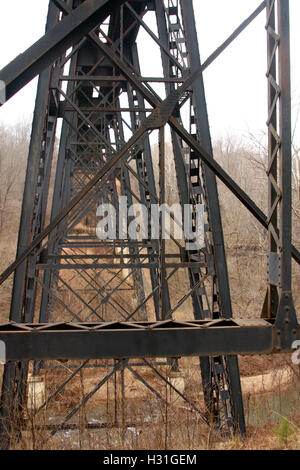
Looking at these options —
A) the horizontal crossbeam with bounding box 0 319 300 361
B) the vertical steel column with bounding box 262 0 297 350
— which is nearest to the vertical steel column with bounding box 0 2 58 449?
the horizontal crossbeam with bounding box 0 319 300 361

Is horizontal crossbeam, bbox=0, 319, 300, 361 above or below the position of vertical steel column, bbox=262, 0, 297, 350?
below

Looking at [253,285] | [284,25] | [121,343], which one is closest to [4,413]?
[121,343]

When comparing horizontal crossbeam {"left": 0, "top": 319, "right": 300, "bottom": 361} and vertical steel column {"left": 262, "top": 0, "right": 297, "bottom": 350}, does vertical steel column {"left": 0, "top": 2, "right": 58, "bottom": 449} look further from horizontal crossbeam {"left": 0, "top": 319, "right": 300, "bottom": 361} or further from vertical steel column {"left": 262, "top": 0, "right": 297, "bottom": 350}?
vertical steel column {"left": 262, "top": 0, "right": 297, "bottom": 350}

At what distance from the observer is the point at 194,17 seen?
4789mm

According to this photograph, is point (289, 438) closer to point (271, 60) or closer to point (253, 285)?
point (271, 60)

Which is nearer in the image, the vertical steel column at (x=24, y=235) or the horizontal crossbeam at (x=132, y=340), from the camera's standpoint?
the horizontal crossbeam at (x=132, y=340)

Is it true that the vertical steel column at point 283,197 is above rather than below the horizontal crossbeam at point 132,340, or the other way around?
above

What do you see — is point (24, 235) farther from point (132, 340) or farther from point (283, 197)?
point (283, 197)

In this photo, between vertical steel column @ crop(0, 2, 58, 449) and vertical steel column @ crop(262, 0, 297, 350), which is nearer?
vertical steel column @ crop(262, 0, 297, 350)

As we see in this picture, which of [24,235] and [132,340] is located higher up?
[24,235]

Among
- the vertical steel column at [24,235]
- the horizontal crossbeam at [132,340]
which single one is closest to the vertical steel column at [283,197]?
the horizontal crossbeam at [132,340]

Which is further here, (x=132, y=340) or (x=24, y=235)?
(x=24, y=235)

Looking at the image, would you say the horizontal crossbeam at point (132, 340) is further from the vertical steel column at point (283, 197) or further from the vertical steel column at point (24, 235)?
the vertical steel column at point (24, 235)

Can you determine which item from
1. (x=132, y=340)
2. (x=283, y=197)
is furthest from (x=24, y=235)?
(x=283, y=197)
